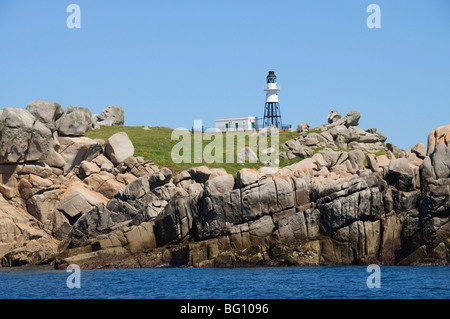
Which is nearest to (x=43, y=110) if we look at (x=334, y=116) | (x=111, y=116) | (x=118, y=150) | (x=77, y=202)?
(x=118, y=150)

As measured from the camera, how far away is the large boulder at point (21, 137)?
61594mm

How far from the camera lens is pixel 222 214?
52750 mm

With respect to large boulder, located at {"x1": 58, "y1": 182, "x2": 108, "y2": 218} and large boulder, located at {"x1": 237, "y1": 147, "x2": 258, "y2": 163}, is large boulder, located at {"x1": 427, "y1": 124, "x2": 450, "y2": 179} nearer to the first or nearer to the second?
large boulder, located at {"x1": 58, "y1": 182, "x2": 108, "y2": 218}

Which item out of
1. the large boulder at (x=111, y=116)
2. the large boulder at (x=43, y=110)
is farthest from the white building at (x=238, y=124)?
the large boulder at (x=43, y=110)

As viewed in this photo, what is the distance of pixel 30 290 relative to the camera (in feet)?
137

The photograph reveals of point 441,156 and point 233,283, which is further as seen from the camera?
point 441,156

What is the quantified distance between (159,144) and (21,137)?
1314 inches

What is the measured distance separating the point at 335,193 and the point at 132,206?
17622mm

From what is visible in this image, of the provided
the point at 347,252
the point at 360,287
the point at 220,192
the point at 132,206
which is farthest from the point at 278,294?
the point at 132,206

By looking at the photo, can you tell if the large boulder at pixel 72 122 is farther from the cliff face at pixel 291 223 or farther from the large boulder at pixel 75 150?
the cliff face at pixel 291 223

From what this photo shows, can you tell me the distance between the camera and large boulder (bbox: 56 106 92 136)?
2773 inches

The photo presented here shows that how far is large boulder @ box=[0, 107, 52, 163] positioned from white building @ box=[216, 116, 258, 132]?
47.3 metres

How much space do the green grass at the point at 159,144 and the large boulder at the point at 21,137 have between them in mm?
18144

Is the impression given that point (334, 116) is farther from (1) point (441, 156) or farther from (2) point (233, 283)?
(2) point (233, 283)
